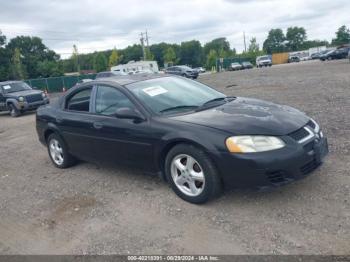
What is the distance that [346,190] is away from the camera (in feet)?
13.0

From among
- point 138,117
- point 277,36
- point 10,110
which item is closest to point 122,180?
point 138,117

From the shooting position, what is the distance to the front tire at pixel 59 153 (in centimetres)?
586

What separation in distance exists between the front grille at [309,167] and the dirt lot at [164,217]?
32cm

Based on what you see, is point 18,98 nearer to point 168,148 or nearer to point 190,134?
point 168,148

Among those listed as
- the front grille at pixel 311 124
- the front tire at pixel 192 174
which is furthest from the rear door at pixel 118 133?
the front grille at pixel 311 124

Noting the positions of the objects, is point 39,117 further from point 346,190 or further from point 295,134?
Result: point 346,190

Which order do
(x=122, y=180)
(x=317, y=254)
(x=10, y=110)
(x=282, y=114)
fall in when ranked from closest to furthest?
1. (x=317, y=254)
2. (x=282, y=114)
3. (x=122, y=180)
4. (x=10, y=110)

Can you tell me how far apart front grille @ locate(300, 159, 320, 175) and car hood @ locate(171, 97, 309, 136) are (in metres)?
0.39

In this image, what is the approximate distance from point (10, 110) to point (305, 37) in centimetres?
11939

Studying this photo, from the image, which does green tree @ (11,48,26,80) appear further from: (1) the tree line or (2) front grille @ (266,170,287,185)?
(2) front grille @ (266,170,287,185)

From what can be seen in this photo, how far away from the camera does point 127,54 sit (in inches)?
4065

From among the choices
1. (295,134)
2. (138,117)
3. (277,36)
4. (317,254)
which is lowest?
(317,254)

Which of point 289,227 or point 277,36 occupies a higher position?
point 277,36

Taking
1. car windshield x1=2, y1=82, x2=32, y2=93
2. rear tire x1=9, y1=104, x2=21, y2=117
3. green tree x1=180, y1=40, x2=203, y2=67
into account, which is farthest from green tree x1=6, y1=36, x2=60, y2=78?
rear tire x1=9, y1=104, x2=21, y2=117
